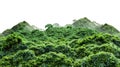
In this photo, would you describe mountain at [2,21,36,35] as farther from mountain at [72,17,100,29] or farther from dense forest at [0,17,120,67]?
dense forest at [0,17,120,67]

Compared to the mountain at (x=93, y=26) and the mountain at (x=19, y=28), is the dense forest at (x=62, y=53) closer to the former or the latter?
the mountain at (x=19, y=28)

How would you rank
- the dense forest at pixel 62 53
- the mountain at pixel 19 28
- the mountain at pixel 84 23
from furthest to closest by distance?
1. the mountain at pixel 84 23
2. the mountain at pixel 19 28
3. the dense forest at pixel 62 53

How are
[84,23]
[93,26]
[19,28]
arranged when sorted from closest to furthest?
[19,28], [93,26], [84,23]

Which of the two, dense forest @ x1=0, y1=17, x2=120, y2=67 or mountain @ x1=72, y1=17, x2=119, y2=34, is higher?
mountain @ x1=72, y1=17, x2=119, y2=34

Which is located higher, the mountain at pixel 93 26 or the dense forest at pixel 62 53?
the mountain at pixel 93 26

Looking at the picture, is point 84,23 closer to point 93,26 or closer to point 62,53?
point 93,26

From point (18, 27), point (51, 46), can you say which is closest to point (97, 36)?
point (51, 46)

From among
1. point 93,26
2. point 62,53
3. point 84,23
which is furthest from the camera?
point 84,23

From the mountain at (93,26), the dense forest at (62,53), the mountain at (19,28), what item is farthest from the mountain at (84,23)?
the dense forest at (62,53)

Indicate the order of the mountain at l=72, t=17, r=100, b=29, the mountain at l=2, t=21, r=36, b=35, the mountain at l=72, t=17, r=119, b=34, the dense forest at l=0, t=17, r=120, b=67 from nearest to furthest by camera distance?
the dense forest at l=0, t=17, r=120, b=67, the mountain at l=2, t=21, r=36, b=35, the mountain at l=72, t=17, r=119, b=34, the mountain at l=72, t=17, r=100, b=29

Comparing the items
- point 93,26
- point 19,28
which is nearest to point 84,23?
point 93,26

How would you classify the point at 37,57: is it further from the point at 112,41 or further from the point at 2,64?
the point at 112,41

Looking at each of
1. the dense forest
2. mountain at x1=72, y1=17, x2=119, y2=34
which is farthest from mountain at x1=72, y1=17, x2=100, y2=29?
the dense forest

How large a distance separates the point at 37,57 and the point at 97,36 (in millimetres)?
5323
